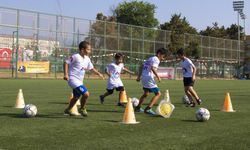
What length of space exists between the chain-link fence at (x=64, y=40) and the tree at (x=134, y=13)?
38504 millimetres

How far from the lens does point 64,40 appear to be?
143 ft

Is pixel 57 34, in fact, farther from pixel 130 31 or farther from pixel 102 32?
pixel 130 31

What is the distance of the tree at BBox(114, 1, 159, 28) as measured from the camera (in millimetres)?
100188

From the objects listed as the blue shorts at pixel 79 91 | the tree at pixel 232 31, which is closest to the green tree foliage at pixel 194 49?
the tree at pixel 232 31

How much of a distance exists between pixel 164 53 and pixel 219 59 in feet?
185

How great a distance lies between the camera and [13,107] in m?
11.8

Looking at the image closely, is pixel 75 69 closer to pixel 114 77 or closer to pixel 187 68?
pixel 114 77

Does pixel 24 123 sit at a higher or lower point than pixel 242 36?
lower

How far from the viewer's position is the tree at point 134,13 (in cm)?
10019

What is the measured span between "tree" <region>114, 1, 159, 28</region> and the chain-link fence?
126 ft

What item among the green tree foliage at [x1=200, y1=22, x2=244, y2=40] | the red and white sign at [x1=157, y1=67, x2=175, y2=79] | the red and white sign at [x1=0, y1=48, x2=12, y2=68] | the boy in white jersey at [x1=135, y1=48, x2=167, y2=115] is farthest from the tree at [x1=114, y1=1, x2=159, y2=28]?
the boy in white jersey at [x1=135, y1=48, x2=167, y2=115]

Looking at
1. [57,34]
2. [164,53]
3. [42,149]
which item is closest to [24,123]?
[42,149]

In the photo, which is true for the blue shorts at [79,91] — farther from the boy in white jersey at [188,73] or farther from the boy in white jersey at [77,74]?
the boy in white jersey at [188,73]

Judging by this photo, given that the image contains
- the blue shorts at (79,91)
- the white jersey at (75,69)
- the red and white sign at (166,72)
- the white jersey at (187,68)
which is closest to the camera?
the blue shorts at (79,91)
